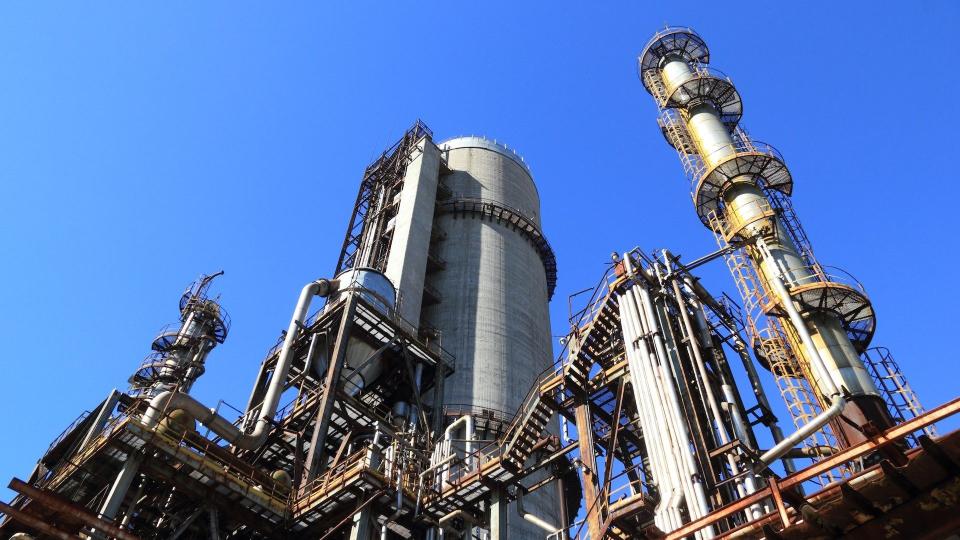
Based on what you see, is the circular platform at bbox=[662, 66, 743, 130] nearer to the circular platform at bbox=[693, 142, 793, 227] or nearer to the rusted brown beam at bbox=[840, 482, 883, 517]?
the circular platform at bbox=[693, 142, 793, 227]

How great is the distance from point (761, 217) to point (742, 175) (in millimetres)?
2971

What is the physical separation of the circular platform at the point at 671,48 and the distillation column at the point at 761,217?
6 centimetres

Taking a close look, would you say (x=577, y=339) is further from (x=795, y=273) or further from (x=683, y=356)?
(x=795, y=273)

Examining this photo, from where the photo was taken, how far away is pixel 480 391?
3588cm

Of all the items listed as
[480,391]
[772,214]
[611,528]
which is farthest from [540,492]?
[611,528]

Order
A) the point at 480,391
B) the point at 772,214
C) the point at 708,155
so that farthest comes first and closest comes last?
the point at 480,391, the point at 708,155, the point at 772,214

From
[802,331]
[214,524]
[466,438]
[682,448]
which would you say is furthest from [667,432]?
[214,524]

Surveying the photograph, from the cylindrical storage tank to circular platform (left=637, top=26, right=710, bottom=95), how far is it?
12.1 metres

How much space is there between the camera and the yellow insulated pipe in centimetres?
2316

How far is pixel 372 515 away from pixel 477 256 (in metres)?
23.3

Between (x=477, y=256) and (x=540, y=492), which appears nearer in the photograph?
(x=540, y=492)

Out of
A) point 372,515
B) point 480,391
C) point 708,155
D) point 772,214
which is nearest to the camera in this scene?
point 372,515

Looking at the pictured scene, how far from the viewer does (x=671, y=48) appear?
41.8 metres

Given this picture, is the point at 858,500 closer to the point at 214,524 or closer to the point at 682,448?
the point at 682,448
